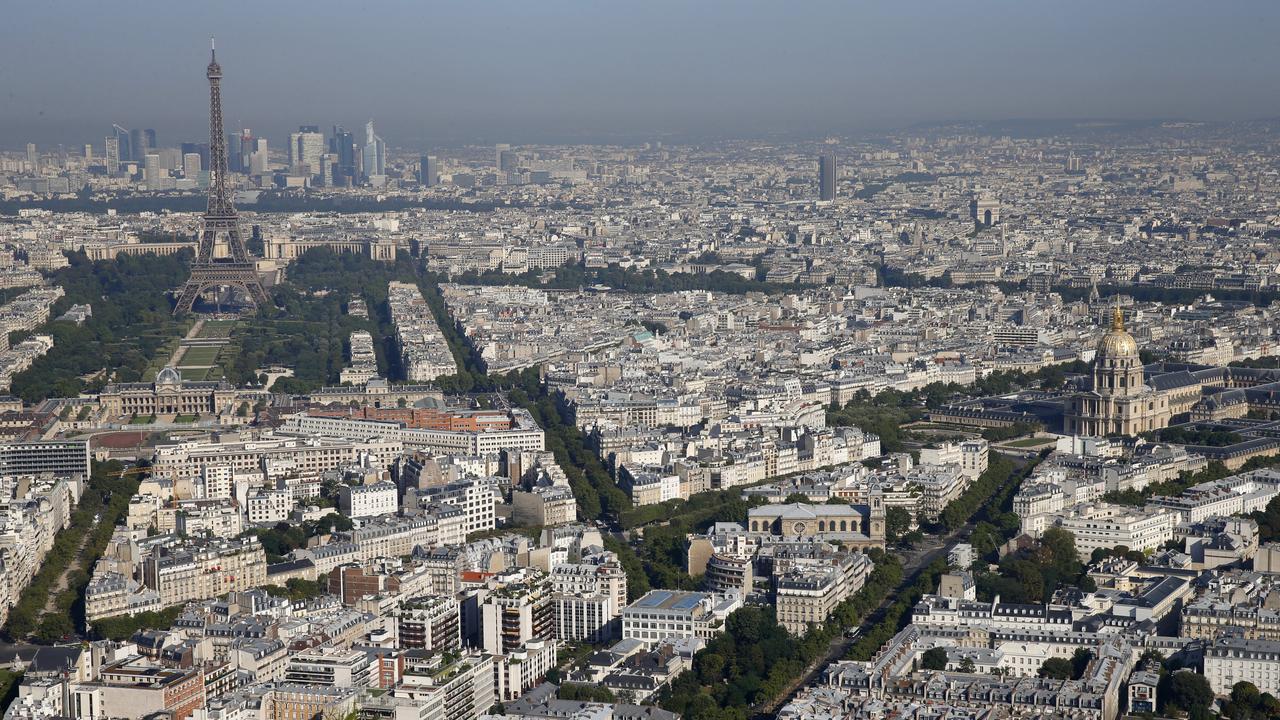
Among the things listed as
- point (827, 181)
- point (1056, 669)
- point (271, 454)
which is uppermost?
point (827, 181)

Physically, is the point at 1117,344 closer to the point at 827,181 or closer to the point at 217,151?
the point at 217,151

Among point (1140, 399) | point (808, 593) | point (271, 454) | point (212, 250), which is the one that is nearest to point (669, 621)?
point (808, 593)

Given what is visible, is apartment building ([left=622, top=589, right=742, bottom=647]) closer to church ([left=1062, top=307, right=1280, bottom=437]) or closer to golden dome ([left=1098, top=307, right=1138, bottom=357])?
church ([left=1062, top=307, right=1280, bottom=437])

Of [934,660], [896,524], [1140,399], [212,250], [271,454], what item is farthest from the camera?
[212,250]

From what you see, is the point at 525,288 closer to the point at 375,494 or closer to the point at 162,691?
the point at 375,494

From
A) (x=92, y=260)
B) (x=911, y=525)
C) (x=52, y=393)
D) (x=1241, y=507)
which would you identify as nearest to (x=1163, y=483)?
(x=1241, y=507)

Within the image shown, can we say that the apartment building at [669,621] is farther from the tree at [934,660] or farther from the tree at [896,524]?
the tree at [896,524]
